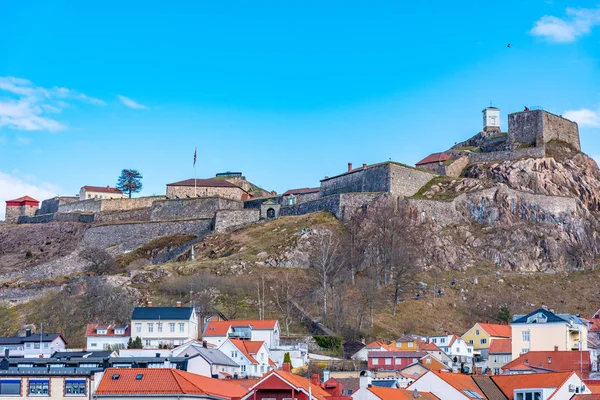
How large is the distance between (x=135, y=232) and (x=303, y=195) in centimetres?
2111

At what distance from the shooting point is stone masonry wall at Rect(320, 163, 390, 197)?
116 metres

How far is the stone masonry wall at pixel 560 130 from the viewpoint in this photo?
12712 centimetres

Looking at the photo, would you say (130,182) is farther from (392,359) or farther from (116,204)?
(392,359)

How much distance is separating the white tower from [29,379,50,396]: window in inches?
3767

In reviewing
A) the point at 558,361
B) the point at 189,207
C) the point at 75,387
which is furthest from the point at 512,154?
the point at 75,387

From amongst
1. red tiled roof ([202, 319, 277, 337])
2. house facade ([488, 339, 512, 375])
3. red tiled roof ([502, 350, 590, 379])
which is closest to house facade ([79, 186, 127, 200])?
red tiled roof ([202, 319, 277, 337])

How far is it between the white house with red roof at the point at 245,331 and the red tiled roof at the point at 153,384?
2923 cm

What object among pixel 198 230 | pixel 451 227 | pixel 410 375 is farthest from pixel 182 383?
pixel 198 230

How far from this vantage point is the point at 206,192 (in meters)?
140

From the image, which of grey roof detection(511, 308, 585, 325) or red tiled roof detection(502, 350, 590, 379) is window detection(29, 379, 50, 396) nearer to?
red tiled roof detection(502, 350, 590, 379)

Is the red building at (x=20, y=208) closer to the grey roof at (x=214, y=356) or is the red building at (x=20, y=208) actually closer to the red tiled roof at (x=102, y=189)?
the red tiled roof at (x=102, y=189)

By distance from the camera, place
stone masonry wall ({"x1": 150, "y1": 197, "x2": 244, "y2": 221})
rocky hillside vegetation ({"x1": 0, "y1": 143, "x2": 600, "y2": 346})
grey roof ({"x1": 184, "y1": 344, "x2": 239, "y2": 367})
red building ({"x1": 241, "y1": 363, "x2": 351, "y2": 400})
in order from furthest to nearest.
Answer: stone masonry wall ({"x1": 150, "y1": 197, "x2": 244, "y2": 221})
rocky hillside vegetation ({"x1": 0, "y1": 143, "x2": 600, "y2": 346})
grey roof ({"x1": 184, "y1": 344, "x2": 239, "y2": 367})
red building ({"x1": 241, "y1": 363, "x2": 351, "y2": 400})

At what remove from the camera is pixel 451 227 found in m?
110

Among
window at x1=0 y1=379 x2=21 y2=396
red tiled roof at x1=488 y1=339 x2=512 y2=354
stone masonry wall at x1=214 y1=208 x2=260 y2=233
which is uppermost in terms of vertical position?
stone masonry wall at x1=214 y1=208 x2=260 y2=233
